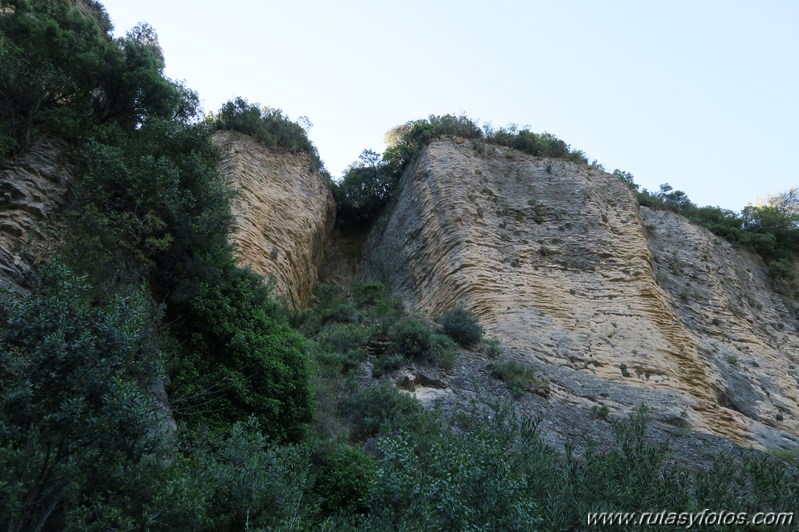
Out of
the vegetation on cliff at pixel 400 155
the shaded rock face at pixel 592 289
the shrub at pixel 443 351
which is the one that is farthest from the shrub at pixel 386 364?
the vegetation on cliff at pixel 400 155

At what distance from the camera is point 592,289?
1756cm

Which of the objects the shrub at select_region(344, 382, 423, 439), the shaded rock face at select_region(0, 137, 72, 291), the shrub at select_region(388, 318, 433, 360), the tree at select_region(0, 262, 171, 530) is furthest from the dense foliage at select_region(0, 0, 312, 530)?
the shrub at select_region(388, 318, 433, 360)

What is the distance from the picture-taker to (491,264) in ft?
58.7

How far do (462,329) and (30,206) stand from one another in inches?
354

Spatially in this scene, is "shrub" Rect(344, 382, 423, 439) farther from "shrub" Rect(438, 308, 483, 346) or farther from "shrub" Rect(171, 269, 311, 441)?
"shrub" Rect(438, 308, 483, 346)

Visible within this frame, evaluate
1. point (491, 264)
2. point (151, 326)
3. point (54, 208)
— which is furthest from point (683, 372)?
point (54, 208)

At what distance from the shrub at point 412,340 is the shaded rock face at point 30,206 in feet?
22.5

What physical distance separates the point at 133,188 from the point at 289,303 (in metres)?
7.27

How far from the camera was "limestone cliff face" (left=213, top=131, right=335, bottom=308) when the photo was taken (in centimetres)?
1572

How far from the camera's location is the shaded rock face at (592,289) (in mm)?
14328

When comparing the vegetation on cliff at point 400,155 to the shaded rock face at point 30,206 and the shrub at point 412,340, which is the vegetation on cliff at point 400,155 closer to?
the shrub at point 412,340

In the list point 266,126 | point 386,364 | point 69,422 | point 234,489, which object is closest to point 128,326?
point 69,422

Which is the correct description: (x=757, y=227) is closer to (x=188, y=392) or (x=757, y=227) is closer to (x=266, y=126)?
(x=266, y=126)

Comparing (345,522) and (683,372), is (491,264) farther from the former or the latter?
(345,522)
